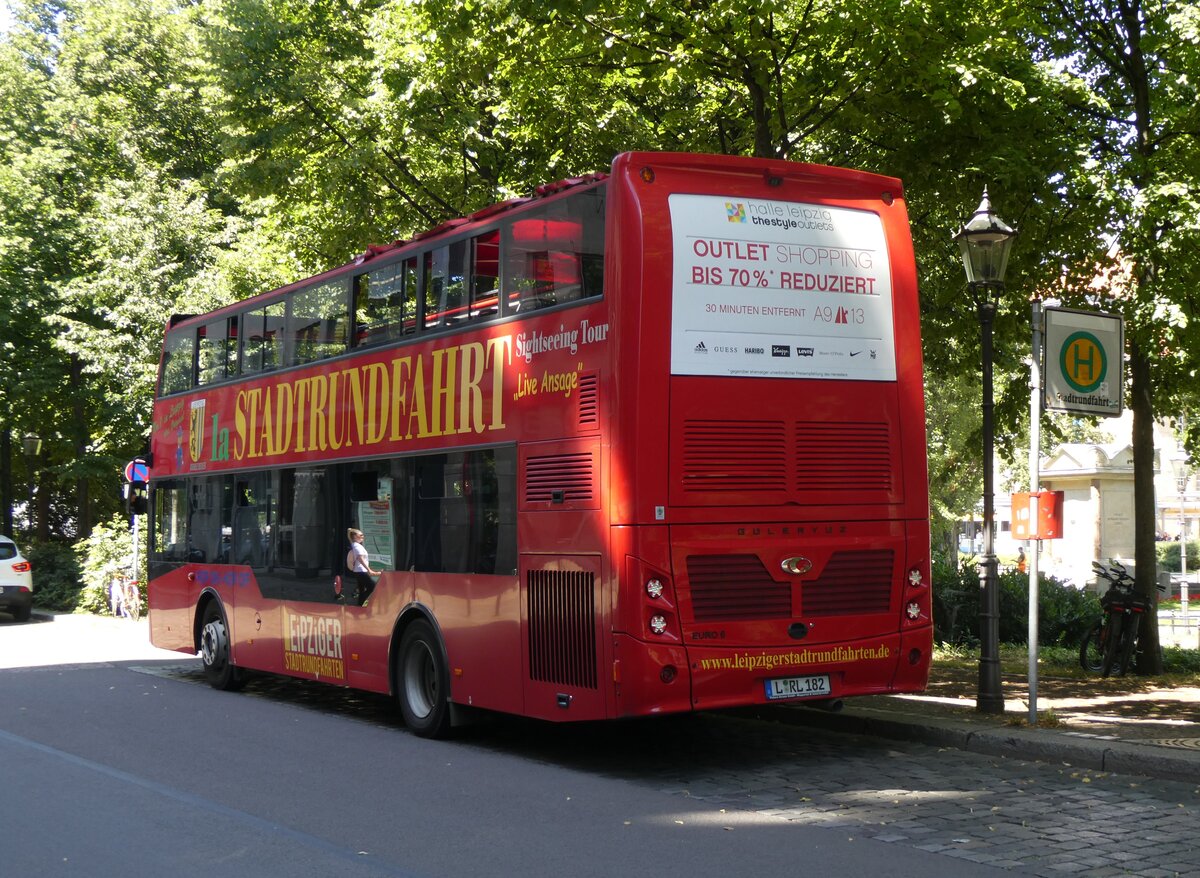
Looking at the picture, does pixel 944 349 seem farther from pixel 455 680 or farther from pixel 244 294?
pixel 244 294

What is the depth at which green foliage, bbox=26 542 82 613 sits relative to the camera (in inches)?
1297

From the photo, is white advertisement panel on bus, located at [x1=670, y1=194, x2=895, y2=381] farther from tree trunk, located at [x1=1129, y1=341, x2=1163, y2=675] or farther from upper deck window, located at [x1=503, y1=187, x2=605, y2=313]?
tree trunk, located at [x1=1129, y1=341, x2=1163, y2=675]

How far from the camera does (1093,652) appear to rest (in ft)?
55.3

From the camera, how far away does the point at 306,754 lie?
1085 centimetres

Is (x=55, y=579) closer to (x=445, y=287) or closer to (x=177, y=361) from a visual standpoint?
(x=177, y=361)

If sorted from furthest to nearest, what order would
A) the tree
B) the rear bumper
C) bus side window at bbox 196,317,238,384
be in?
the rear bumper, bus side window at bbox 196,317,238,384, the tree

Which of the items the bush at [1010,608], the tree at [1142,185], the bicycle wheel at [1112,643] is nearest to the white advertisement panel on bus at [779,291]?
the tree at [1142,185]

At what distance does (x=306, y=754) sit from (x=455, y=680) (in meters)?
1.34

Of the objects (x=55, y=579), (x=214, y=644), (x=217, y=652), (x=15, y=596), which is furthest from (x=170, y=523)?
(x=55, y=579)

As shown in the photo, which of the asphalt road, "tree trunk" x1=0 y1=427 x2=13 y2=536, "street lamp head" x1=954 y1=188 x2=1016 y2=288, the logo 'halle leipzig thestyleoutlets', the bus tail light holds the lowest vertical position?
the asphalt road

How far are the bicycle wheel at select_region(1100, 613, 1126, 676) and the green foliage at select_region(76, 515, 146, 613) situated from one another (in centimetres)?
2168

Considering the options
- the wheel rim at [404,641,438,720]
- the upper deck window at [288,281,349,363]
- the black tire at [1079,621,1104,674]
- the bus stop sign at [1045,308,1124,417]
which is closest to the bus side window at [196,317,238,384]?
the upper deck window at [288,281,349,363]

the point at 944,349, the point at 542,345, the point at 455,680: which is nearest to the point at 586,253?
the point at 542,345

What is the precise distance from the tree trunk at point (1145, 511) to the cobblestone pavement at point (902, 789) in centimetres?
686
